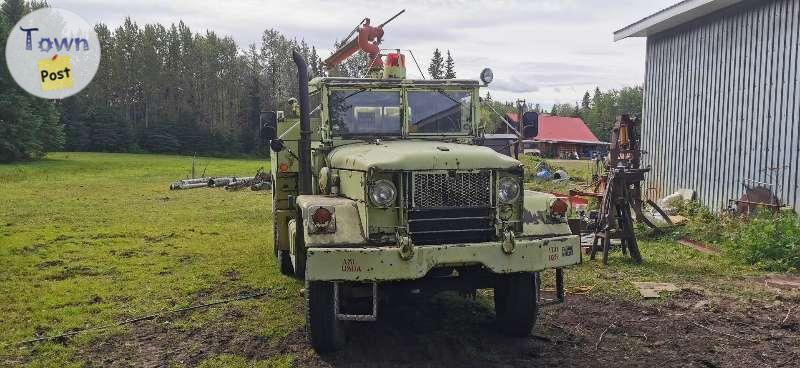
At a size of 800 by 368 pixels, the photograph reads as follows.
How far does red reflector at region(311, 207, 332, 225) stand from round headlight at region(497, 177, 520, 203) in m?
1.59

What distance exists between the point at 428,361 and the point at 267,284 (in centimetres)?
361

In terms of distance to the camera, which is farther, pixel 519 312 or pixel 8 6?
pixel 8 6

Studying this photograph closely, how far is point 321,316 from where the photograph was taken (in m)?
5.62

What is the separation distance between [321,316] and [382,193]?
1203mm

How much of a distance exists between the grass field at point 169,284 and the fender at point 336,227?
1085 mm

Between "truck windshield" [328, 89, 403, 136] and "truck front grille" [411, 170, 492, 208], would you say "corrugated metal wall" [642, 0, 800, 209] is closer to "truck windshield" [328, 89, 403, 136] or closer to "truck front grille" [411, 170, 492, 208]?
"truck windshield" [328, 89, 403, 136]

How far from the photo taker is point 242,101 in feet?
196

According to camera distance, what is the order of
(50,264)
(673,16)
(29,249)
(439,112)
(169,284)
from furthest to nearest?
1. (673,16)
2. (29,249)
3. (50,264)
4. (169,284)
5. (439,112)

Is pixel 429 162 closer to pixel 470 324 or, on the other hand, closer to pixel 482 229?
pixel 482 229

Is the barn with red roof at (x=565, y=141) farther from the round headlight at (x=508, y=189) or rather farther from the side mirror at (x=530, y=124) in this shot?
the round headlight at (x=508, y=189)

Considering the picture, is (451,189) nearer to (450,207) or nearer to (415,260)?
(450,207)

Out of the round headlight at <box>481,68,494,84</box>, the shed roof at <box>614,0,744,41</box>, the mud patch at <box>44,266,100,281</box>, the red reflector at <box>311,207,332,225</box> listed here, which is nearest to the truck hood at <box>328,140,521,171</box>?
the red reflector at <box>311,207,332,225</box>

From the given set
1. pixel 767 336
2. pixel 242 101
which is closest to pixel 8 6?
pixel 242 101

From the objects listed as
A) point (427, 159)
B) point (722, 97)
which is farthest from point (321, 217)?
point (722, 97)
